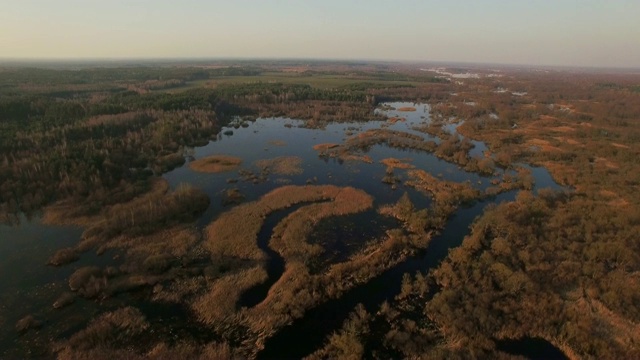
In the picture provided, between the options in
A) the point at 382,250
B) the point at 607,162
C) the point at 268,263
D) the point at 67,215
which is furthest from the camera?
the point at 607,162

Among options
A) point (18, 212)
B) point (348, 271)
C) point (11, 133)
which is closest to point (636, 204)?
point (348, 271)

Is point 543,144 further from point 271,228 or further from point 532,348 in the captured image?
point 271,228

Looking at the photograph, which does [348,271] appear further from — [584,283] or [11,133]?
[11,133]

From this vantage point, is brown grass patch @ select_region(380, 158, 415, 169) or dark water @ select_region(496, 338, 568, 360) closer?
dark water @ select_region(496, 338, 568, 360)

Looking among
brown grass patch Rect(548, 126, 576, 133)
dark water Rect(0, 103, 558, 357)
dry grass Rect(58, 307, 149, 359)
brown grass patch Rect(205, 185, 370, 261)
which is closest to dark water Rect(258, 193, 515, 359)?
dark water Rect(0, 103, 558, 357)

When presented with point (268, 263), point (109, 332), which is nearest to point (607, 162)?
point (268, 263)

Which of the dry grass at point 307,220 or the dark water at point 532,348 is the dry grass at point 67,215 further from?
the dark water at point 532,348

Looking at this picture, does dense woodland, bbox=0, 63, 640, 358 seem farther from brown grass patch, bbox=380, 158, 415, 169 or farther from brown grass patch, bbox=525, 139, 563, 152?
brown grass patch, bbox=380, 158, 415, 169
